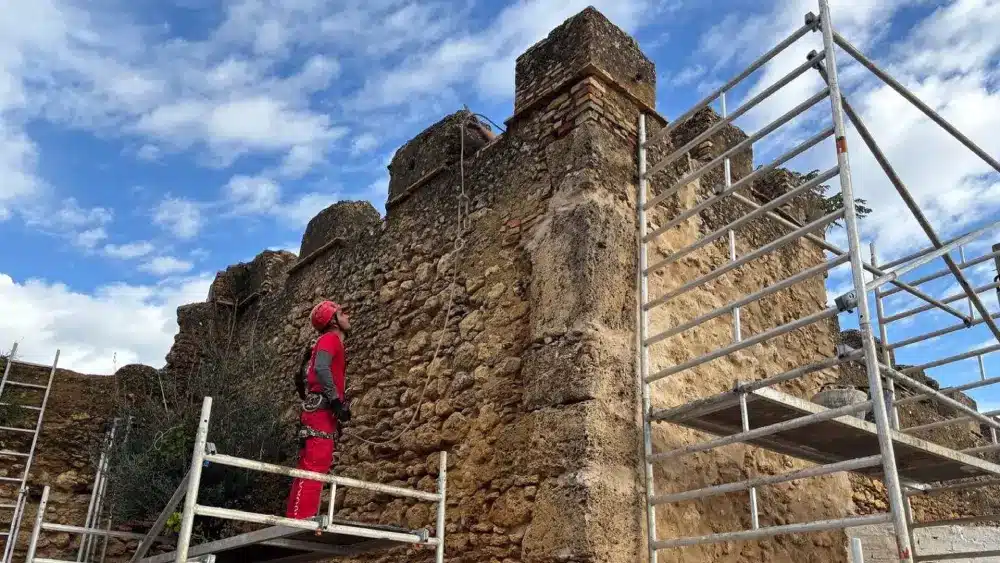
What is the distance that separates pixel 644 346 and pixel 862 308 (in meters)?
1.39

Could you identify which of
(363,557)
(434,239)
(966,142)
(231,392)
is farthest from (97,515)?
(966,142)

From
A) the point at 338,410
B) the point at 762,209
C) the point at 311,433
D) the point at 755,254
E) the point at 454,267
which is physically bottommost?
the point at 311,433

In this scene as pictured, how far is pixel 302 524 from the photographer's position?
342 cm

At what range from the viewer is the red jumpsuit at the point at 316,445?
428cm

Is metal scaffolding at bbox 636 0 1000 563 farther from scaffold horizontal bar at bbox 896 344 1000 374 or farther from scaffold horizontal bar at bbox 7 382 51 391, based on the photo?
scaffold horizontal bar at bbox 7 382 51 391

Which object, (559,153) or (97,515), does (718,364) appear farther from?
(97,515)

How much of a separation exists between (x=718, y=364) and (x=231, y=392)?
14.6 ft

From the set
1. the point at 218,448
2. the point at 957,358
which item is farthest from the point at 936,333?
the point at 218,448

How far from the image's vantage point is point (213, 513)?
124 inches

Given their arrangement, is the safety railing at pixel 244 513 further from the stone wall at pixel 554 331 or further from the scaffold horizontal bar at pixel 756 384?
the scaffold horizontal bar at pixel 756 384

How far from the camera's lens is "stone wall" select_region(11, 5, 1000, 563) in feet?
14.1

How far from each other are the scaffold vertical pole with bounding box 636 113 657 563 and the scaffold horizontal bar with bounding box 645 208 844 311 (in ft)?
0.23

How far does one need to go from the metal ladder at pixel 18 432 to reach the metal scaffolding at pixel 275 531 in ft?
9.03

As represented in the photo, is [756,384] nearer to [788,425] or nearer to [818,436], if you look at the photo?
[788,425]
